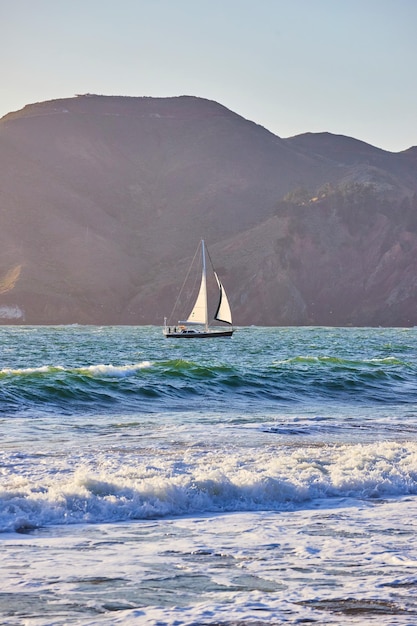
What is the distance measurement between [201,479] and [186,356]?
156 ft

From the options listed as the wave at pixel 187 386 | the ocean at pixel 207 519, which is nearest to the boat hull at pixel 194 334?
the wave at pixel 187 386

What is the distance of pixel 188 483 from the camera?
42.9 ft

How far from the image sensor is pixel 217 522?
1145 cm

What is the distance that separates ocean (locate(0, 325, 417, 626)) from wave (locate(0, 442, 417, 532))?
0.10 feet

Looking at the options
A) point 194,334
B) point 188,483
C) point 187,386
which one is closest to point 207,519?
point 188,483

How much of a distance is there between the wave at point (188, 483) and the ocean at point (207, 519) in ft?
0.10

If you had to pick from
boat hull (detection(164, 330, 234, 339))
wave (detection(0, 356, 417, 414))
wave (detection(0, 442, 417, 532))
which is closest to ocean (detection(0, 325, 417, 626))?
wave (detection(0, 442, 417, 532))

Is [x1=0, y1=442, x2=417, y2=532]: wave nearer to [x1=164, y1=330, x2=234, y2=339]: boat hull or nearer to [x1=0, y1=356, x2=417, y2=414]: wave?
[x1=0, y1=356, x2=417, y2=414]: wave

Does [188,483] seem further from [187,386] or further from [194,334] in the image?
[194,334]

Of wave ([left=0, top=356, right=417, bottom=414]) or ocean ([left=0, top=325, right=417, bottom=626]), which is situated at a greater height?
ocean ([left=0, top=325, right=417, bottom=626])

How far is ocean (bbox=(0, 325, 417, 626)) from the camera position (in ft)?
26.3

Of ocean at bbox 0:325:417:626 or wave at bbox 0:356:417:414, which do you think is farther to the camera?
wave at bbox 0:356:417:414

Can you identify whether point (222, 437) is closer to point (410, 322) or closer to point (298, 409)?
point (298, 409)

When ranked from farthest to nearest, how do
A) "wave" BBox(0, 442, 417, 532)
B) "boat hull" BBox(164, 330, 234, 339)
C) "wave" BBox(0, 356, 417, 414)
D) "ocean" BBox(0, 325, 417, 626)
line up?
1. "boat hull" BBox(164, 330, 234, 339)
2. "wave" BBox(0, 356, 417, 414)
3. "wave" BBox(0, 442, 417, 532)
4. "ocean" BBox(0, 325, 417, 626)
